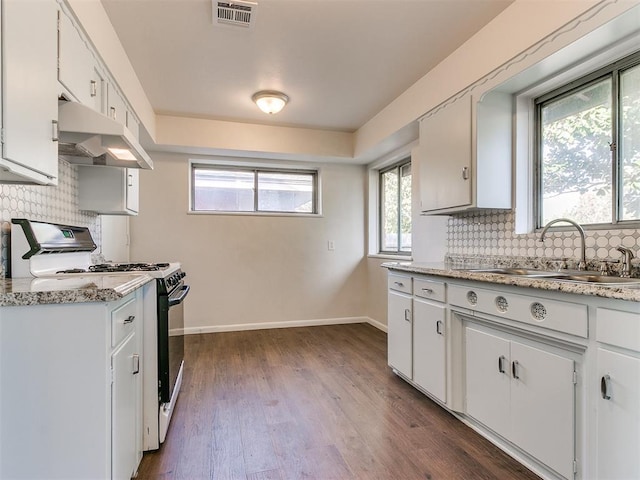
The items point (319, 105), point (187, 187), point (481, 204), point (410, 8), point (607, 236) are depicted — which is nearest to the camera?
point (607, 236)

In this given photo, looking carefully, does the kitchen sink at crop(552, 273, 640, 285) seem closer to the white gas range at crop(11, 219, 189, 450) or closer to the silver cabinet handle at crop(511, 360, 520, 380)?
the silver cabinet handle at crop(511, 360, 520, 380)

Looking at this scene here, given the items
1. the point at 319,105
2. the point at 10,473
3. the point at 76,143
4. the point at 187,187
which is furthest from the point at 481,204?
the point at 187,187

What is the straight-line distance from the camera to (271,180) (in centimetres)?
455

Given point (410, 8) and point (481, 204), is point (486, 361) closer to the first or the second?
point (481, 204)

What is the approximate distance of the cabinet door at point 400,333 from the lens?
249 centimetres

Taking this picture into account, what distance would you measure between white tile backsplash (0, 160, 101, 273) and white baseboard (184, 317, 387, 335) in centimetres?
176

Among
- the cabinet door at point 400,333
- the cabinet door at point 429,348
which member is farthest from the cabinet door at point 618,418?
the cabinet door at point 400,333

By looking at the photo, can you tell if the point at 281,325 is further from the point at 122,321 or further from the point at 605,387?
the point at 605,387

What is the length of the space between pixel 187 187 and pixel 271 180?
1.05 meters

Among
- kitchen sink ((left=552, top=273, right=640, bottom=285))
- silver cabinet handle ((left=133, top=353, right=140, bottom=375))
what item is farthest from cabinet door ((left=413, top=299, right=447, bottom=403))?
silver cabinet handle ((left=133, top=353, right=140, bottom=375))

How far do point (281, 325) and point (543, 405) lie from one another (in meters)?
3.27

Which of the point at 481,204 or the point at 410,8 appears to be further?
the point at 481,204

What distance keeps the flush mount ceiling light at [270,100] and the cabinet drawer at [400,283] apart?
1900 mm

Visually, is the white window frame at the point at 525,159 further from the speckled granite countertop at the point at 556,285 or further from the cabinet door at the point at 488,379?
the cabinet door at the point at 488,379
